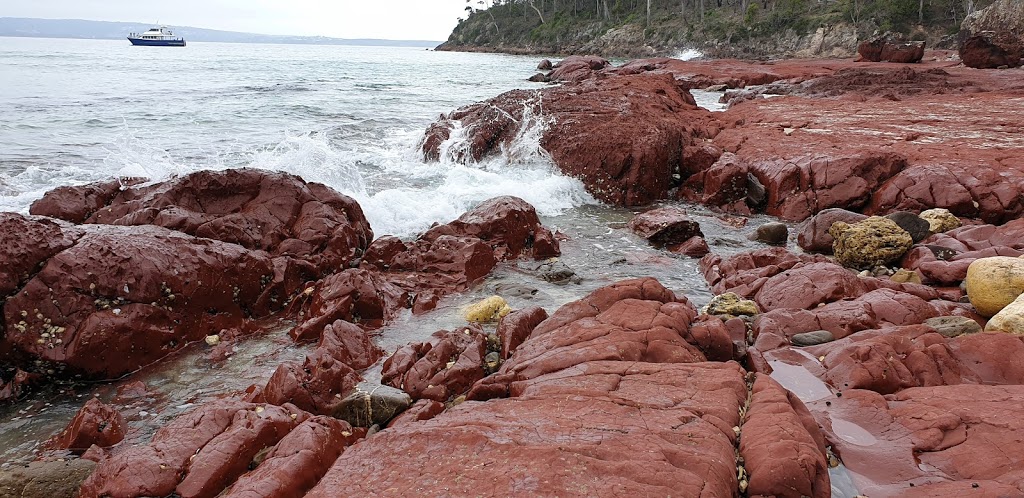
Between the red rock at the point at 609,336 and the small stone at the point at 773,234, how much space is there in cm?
429

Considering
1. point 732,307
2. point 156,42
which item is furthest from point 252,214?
point 156,42

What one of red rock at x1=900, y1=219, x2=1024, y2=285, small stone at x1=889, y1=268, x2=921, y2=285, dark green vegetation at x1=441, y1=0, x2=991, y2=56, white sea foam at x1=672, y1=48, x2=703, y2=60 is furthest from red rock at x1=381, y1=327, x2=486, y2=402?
white sea foam at x1=672, y1=48, x2=703, y2=60

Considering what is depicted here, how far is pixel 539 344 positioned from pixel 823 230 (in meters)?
5.69

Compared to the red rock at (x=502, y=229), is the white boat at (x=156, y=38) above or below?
above

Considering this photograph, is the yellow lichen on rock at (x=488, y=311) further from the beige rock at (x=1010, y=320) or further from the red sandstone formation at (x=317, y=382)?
the beige rock at (x=1010, y=320)

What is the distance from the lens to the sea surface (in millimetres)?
5309

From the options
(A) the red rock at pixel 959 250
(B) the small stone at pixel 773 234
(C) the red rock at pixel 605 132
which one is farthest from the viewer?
(C) the red rock at pixel 605 132

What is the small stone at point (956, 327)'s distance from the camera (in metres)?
4.82

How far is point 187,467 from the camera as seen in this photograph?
3.63 m

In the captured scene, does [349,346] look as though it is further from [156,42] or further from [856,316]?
[156,42]

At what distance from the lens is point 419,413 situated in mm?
4262

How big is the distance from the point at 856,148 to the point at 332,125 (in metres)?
15.9

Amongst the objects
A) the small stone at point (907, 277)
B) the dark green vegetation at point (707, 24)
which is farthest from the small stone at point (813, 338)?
the dark green vegetation at point (707, 24)

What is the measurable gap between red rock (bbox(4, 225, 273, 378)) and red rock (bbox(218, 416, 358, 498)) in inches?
105
